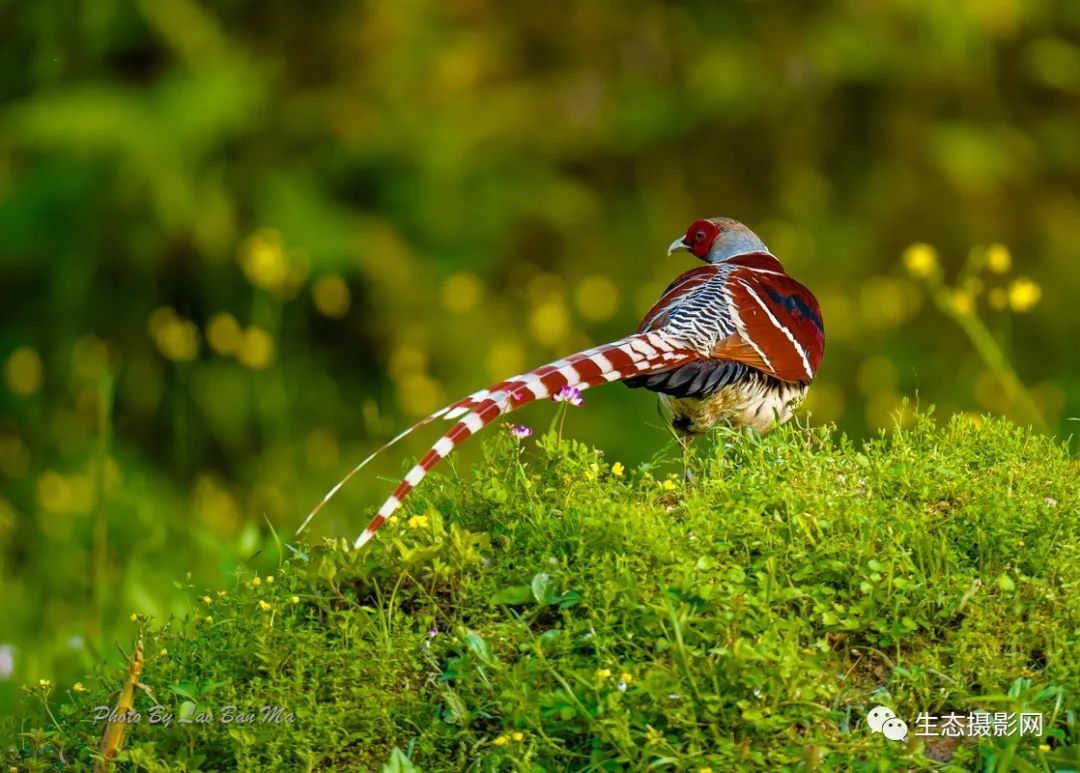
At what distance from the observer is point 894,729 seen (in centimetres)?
324

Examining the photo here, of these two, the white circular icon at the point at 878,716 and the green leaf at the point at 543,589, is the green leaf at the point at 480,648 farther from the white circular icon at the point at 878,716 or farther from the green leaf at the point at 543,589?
the white circular icon at the point at 878,716

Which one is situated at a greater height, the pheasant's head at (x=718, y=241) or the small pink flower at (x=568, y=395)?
the pheasant's head at (x=718, y=241)

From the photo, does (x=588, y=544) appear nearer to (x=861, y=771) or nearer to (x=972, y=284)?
(x=861, y=771)

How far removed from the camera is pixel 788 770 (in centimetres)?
310

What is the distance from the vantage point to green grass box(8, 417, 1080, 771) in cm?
321

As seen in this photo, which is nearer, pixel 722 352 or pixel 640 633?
pixel 640 633

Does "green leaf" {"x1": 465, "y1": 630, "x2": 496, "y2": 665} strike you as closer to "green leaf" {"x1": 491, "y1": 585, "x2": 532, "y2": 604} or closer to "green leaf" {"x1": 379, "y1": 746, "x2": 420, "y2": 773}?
"green leaf" {"x1": 491, "y1": 585, "x2": 532, "y2": 604}

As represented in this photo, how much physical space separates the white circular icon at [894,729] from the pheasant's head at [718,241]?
8.66 feet

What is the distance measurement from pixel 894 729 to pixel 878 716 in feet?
0.14

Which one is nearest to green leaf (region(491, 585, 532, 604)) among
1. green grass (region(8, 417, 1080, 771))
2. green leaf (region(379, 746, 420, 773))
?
green grass (region(8, 417, 1080, 771))

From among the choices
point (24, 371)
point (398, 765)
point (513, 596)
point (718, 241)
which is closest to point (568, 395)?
point (513, 596)

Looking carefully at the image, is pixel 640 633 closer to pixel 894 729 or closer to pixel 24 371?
pixel 894 729

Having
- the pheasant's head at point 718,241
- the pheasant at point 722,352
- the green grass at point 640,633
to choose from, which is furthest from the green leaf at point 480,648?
the pheasant's head at point 718,241

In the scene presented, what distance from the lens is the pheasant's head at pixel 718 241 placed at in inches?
224
